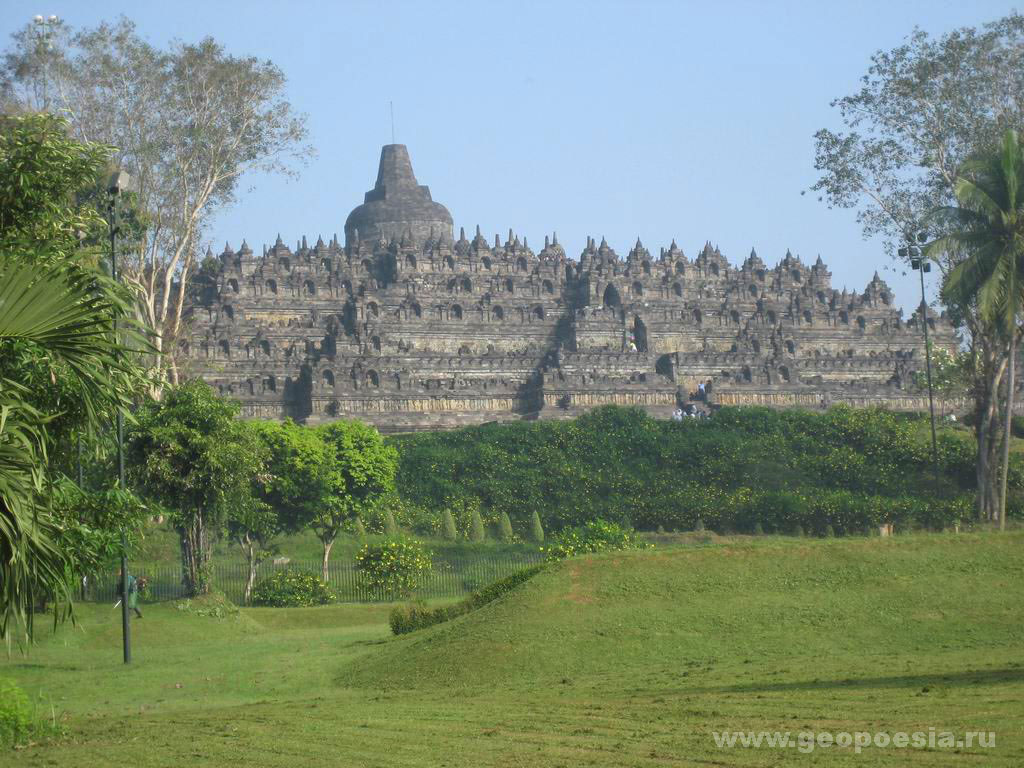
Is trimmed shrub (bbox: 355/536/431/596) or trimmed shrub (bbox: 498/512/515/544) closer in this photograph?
trimmed shrub (bbox: 355/536/431/596)

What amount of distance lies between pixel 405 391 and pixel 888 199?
29754mm

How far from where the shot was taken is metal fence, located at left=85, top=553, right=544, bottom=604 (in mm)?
36906

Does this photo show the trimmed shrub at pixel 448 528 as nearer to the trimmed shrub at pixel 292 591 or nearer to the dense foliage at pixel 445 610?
the trimmed shrub at pixel 292 591

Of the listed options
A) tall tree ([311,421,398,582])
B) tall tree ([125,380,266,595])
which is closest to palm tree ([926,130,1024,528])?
tall tree ([125,380,266,595])

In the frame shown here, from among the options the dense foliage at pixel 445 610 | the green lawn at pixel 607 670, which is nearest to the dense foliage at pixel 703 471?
the green lawn at pixel 607 670

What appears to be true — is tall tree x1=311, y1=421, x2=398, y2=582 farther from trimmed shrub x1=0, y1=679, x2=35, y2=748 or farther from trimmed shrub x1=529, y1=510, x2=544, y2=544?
trimmed shrub x1=0, y1=679, x2=35, y2=748

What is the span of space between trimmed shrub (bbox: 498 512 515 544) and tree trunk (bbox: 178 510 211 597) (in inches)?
637

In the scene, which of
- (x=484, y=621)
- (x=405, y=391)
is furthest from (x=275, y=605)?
(x=405, y=391)

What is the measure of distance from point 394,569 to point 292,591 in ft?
Result: 9.38

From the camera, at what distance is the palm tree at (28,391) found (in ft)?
43.6

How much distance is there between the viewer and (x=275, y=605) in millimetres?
37625

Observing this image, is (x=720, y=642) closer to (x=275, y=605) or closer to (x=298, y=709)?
(x=298, y=709)

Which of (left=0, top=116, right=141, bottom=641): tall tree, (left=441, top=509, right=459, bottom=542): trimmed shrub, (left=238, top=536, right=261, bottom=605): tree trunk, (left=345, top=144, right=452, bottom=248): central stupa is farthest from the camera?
(left=345, top=144, right=452, bottom=248): central stupa

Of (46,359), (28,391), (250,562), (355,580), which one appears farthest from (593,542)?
(28,391)
